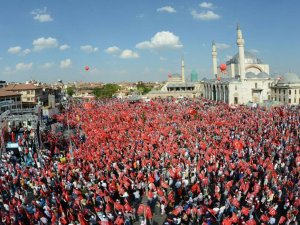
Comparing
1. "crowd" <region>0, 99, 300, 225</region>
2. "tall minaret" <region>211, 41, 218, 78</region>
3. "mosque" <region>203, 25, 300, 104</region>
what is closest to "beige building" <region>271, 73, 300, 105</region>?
"mosque" <region>203, 25, 300, 104</region>

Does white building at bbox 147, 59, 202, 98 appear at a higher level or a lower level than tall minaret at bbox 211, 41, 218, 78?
lower

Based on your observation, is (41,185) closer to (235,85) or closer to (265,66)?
(235,85)

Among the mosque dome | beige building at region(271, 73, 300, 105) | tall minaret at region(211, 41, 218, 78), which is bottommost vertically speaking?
beige building at region(271, 73, 300, 105)

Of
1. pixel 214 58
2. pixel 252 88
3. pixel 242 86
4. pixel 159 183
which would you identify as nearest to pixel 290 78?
pixel 252 88

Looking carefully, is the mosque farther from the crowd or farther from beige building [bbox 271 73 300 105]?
the crowd

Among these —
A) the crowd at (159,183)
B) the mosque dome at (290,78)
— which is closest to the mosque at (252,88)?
the mosque dome at (290,78)

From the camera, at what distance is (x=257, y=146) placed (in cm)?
2234

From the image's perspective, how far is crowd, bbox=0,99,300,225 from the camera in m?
12.5

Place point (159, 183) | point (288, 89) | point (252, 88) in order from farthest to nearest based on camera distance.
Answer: point (252, 88) < point (288, 89) < point (159, 183)

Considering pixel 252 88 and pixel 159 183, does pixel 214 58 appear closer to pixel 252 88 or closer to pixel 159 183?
pixel 252 88

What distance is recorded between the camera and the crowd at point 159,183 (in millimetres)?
12539

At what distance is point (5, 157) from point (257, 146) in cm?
1713

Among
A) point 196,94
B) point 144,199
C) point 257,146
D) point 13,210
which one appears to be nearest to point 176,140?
→ point 257,146

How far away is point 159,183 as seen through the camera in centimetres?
1627
